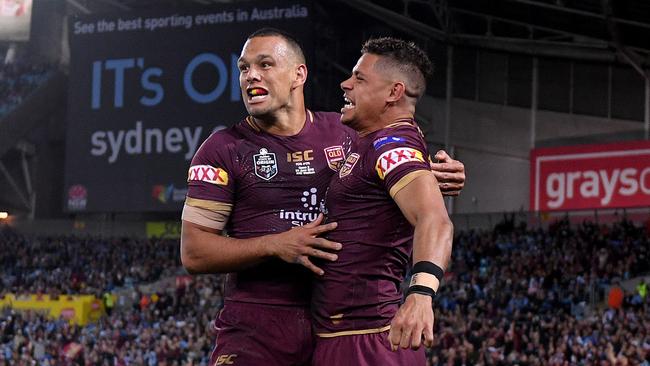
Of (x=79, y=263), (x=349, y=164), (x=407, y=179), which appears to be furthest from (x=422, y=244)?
(x=79, y=263)

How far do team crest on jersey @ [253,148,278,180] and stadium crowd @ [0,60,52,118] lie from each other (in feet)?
115

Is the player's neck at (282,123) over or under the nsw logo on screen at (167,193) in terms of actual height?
under

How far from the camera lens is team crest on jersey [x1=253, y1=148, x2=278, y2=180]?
569 centimetres

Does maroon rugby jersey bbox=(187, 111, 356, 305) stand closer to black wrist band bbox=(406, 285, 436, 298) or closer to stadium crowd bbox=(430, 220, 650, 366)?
black wrist band bbox=(406, 285, 436, 298)

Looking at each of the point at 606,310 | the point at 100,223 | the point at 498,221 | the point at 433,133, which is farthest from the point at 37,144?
the point at 606,310

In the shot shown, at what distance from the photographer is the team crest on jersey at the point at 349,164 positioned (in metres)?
4.97

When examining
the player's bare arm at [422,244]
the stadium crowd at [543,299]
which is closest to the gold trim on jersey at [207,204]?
the player's bare arm at [422,244]

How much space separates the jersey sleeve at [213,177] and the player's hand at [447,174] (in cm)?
104

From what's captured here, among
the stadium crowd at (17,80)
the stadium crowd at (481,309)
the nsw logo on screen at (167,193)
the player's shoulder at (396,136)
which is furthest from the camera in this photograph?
the stadium crowd at (17,80)

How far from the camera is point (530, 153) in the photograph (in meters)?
32.5

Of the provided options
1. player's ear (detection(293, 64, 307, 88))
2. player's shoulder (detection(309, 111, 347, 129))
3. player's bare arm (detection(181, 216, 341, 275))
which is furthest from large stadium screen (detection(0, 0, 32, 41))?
player's bare arm (detection(181, 216, 341, 275))

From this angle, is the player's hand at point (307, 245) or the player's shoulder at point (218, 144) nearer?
the player's hand at point (307, 245)

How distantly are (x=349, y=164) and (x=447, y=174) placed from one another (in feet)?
2.02

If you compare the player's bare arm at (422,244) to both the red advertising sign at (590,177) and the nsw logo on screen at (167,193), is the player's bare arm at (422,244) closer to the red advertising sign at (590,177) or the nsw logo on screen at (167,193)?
the red advertising sign at (590,177)
